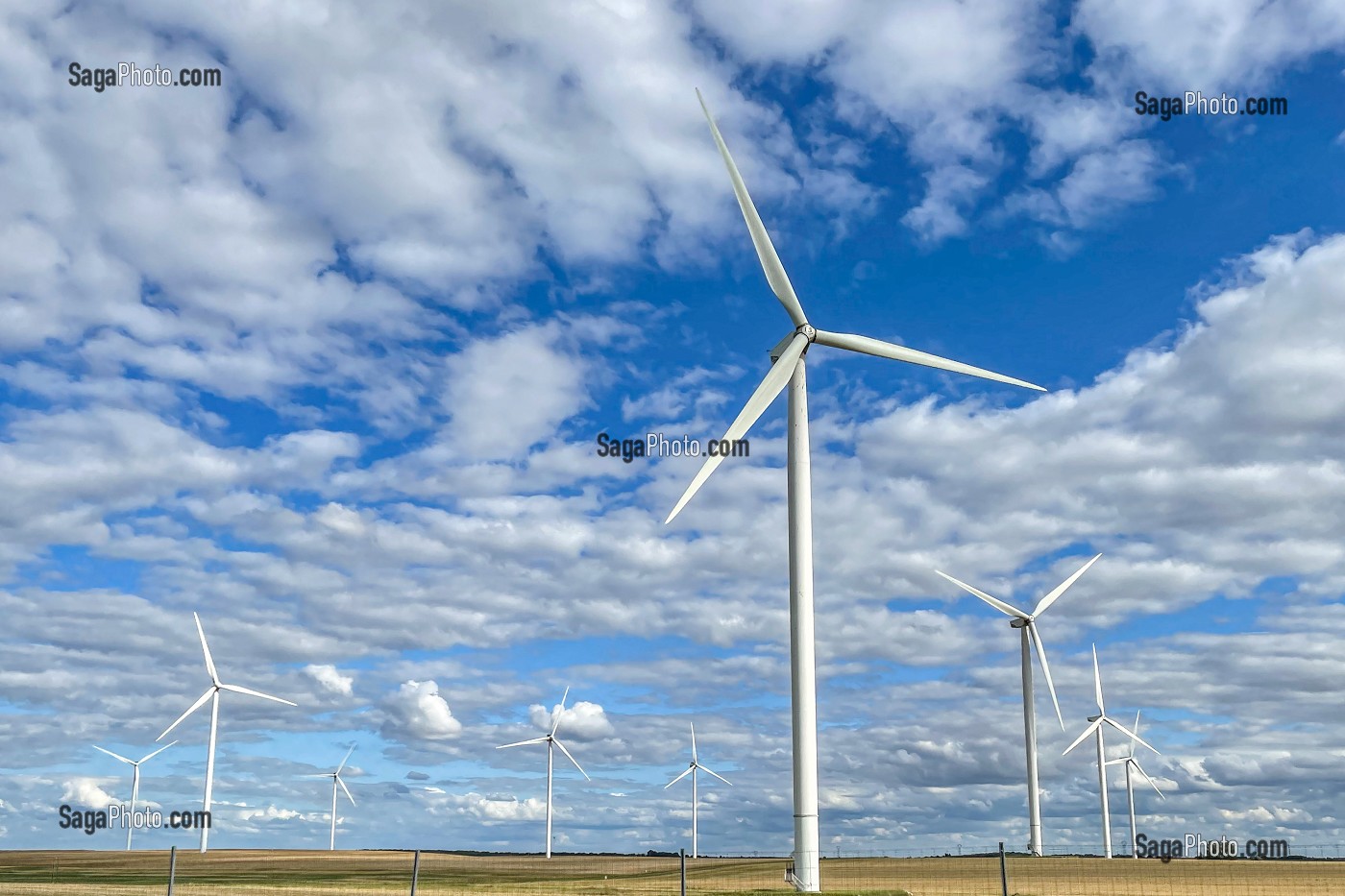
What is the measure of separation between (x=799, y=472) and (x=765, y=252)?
1386cm

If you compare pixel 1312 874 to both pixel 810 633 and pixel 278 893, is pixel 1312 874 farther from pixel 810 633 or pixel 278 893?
pixel 278 893

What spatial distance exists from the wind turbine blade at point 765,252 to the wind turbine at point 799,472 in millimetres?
48

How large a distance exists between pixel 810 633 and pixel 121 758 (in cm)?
16978

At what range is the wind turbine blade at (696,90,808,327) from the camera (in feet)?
190

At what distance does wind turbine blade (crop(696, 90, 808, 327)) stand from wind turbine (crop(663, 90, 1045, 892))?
1.9 inches

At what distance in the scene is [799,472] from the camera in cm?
5081

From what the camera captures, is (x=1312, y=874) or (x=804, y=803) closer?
(x=804, y=803)

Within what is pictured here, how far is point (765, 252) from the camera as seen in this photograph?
194 ft

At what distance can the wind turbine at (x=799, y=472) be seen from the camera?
4662 centimetres

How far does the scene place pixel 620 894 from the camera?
201 ft

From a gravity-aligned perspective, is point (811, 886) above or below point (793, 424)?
below

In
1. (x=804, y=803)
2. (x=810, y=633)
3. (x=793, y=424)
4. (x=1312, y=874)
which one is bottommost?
(x=1312, y=874)

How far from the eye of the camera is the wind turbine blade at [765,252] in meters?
58.1

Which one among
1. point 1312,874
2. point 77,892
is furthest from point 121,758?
point 1312,874
